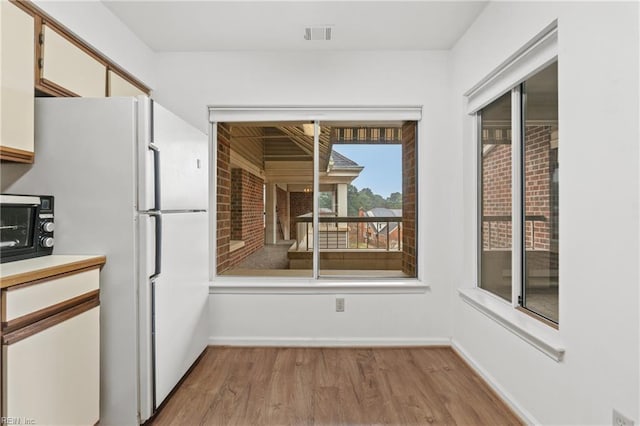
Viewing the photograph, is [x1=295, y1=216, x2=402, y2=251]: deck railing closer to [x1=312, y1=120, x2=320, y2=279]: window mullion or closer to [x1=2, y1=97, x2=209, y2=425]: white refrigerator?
[x1=312, y1=120, x2=320, y2=279]: window mullion

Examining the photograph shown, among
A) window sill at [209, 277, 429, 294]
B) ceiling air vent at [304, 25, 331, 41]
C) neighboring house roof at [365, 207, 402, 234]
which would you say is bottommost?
window sill at [209, 277, 429, 294]

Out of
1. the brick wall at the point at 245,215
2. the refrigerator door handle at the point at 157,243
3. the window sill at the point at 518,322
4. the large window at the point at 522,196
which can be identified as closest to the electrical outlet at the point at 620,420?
the window sill at the point at 518,322

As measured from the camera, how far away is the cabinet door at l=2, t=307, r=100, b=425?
1323 mm

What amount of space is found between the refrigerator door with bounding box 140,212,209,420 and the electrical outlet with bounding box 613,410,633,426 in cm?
215

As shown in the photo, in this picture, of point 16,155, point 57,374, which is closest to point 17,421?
point 57,374

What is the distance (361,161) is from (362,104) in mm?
494

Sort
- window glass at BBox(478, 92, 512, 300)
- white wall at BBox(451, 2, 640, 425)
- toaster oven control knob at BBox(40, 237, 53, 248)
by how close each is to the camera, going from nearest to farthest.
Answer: white wall at BBox(451, 2, 640, 425)
toaster oven control knob at BBox(40, 237, 53, 248)
window glass at BBox(478, 92, 512, 300)

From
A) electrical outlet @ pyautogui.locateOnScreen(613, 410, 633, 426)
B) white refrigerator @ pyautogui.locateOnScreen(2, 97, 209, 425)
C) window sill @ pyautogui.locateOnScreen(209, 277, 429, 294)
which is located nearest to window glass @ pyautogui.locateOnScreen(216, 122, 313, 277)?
window sill @ pyautogui.locateOnScreen(209, 277, 429, 294)

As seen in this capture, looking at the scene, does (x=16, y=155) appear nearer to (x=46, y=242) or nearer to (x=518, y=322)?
(x=46, y=242)

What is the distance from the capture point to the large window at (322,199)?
10.2 feet

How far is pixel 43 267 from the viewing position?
1.47 meters

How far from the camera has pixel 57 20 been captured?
6.45 feet

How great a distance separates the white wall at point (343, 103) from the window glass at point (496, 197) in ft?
1.12

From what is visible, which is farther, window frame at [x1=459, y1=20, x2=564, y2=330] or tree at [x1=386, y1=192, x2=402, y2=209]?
tree at [x1=386, y1=192, x2=402, y2=209]
